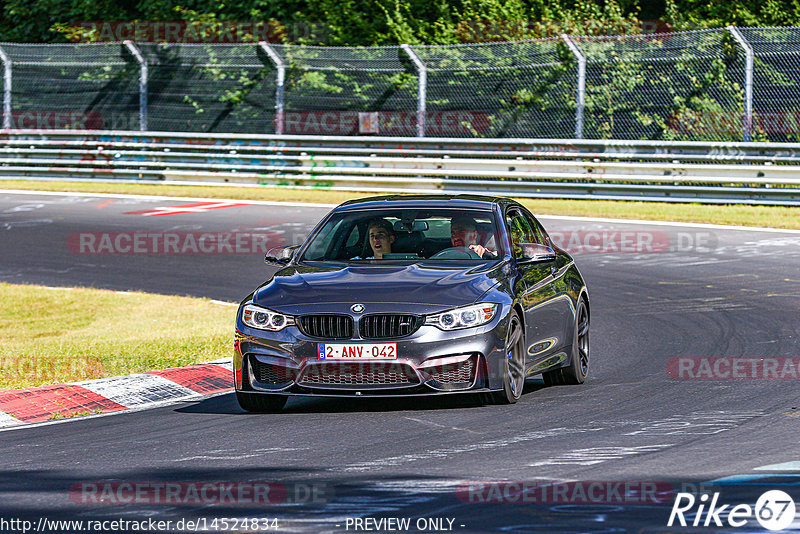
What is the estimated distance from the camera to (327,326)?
8367 mm

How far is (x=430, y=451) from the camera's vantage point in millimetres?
7117

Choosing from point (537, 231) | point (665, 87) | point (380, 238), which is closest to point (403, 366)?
point (380, 238)

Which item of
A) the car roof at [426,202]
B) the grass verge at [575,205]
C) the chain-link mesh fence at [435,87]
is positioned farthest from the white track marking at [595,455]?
the chain-link mesh fence at [435,87]

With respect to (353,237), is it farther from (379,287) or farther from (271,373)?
(271,373)

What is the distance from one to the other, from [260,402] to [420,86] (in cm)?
1801

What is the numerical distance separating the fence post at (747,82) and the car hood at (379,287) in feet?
48.7

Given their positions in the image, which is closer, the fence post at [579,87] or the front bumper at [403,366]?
the front bumper at [403,366]

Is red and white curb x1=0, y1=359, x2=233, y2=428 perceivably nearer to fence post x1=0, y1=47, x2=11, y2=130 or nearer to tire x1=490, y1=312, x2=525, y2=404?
tire x1=490, y1=312, x2=525, y2=404

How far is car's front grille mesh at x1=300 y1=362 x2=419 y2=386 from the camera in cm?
825

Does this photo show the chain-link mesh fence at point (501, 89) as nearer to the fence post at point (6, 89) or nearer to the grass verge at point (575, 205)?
the grass verge at point (575, 205)

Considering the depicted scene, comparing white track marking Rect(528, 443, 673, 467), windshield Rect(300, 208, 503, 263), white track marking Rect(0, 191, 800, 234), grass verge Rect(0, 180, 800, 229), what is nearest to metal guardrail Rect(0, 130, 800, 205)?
grass verge Rect(0, 180, 800, 229)

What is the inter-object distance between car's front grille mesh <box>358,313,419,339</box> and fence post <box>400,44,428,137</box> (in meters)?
18.1

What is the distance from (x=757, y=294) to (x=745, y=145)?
8931mm

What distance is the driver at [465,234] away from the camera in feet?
31.2
